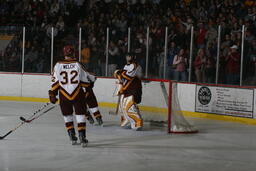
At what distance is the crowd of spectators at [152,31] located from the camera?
1144 cm

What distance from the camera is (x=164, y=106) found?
30.9 feet

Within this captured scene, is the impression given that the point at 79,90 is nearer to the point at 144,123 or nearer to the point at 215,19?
the point at 144,123

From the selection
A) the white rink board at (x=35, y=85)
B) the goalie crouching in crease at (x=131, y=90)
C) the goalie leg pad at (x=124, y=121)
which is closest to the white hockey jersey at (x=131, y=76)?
the goalie crouching in crease at (x=131, y=90)

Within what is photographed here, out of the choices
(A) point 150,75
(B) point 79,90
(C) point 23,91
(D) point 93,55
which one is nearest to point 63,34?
(D) point 93,55

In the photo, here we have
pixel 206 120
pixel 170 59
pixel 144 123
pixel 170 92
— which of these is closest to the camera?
pixel 170 92

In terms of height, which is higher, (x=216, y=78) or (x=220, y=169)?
(x=216, y=78)

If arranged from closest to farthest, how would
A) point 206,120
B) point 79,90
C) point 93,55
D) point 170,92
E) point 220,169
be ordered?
point 220,169
point 79,90
point 170,92
point 206,120
point 93,55

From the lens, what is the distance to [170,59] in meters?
12.4

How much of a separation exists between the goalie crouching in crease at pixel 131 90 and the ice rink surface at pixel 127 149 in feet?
0.81

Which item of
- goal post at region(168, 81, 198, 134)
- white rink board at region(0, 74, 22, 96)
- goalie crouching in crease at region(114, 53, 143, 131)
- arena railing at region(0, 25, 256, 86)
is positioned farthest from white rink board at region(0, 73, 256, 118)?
goalie crouching in crease at region(114, 53, 143, 131)

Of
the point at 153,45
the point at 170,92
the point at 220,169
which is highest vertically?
the point at 153,45

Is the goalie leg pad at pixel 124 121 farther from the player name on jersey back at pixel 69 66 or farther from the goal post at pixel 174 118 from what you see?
the player name on jersey back at pixel 69 66

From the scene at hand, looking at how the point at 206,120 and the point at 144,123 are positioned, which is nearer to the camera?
the point at 144,123

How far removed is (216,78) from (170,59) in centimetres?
134
